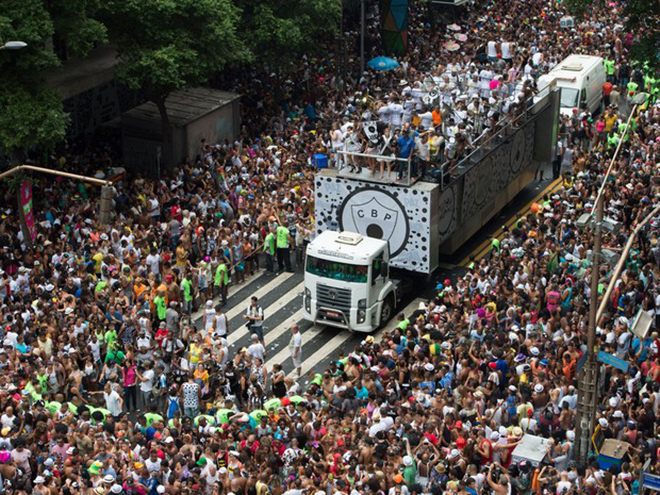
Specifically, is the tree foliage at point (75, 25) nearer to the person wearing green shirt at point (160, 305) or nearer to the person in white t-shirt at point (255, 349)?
the person wearing green shirt at point (160, 305)

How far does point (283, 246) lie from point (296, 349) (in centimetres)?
546

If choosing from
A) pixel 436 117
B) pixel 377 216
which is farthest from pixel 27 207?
pixel 436 117

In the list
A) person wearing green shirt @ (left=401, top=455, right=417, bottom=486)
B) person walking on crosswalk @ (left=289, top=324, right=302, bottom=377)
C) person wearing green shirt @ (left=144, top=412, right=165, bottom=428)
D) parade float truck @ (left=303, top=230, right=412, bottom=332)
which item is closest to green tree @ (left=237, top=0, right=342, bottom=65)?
parade float truck @ (left=303, top=230, right=412, bottom=332)

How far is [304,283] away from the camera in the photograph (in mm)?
31766

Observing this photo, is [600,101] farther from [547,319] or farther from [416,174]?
[547,319]

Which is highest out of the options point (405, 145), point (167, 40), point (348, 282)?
point (167, 40)

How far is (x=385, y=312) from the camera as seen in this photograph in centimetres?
3123

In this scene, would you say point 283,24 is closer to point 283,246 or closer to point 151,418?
point 283,246

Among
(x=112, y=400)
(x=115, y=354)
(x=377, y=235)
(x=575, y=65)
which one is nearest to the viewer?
(x=112, y=400)

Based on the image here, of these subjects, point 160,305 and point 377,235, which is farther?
point 377,235

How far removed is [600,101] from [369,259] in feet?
60.2

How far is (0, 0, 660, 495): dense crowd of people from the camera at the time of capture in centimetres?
2291

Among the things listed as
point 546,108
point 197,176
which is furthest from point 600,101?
point 197,176

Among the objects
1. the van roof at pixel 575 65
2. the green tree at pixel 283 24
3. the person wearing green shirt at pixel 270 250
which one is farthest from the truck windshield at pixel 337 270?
the van roof at pixel 575 65
